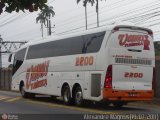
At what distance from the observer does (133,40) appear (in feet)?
67.3

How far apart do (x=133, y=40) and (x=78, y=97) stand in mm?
3739

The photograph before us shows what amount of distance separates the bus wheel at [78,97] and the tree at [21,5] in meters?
12.3

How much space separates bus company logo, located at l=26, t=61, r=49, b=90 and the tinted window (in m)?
0.60

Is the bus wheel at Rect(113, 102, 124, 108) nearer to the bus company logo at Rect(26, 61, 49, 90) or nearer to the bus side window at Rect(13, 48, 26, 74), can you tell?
the bus company logo at Rect(26, 61, 49, 90)

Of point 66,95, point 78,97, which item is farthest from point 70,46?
point 78,97

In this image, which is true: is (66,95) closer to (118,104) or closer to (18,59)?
(118,104)

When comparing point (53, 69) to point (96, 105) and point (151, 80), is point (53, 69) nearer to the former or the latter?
point (96, 105)

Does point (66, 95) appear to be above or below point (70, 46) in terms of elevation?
below

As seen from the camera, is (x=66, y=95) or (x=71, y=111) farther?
(x=66, y=95)

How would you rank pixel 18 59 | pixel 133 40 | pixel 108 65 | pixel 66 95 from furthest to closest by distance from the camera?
1. pixel 18 59
2. pixel 66 95
3. pixel 133 40
4. pixel 108 65

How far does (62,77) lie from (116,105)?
310 centimetres

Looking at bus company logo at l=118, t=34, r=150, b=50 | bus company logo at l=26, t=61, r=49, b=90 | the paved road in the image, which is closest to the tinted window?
bus company logo at l=26, t=61, r=49, b=90

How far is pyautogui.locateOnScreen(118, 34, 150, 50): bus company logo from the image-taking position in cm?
2021

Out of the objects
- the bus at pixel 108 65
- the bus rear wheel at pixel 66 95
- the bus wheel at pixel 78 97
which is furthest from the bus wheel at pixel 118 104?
the bus rear wheel at pixel 66 95
